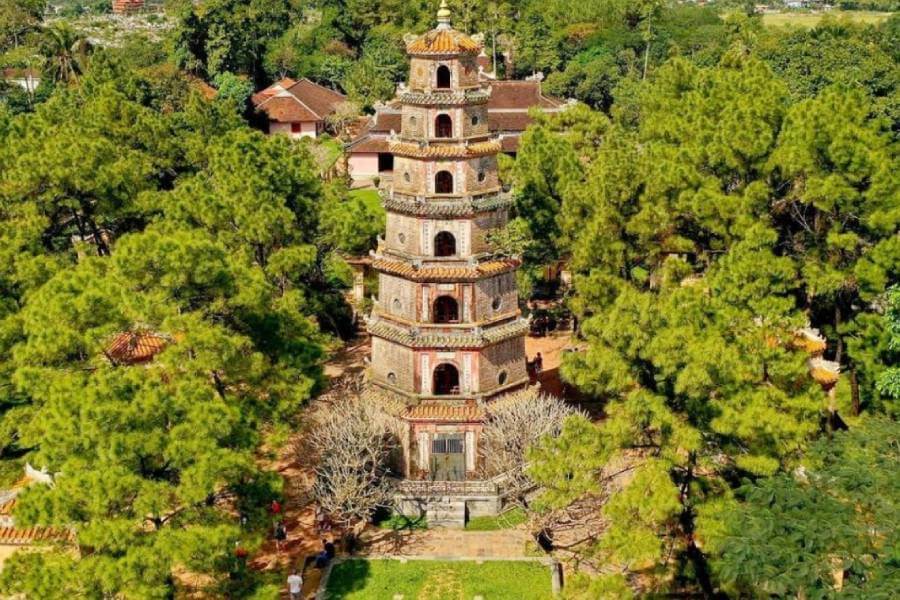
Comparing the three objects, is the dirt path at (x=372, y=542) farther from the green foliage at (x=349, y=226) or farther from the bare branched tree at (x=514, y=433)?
the green foliage at (x=349, y=226)

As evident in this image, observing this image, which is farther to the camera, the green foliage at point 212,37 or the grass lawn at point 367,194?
the green foliage at point 212,37

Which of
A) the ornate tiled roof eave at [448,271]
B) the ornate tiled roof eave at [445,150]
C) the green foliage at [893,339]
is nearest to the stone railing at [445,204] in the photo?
the ornate tiled roof eave at [445,150]

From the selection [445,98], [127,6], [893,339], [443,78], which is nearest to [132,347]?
[445,98]

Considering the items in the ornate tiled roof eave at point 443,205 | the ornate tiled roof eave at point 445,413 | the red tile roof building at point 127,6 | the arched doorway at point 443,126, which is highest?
the red tile roof building at point 127,6

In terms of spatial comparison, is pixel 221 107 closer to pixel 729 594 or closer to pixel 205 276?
pixel 205 276

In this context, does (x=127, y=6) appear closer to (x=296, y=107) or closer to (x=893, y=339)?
(x=296, y=107)

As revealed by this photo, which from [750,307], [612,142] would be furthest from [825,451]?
[612,142]

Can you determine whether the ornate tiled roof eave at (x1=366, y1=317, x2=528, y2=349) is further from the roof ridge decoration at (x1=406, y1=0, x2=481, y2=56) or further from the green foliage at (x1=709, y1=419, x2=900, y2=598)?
the green foliage at (x1=709, y1=419, x2=900, y2=598)

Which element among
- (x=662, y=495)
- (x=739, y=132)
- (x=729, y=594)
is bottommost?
(x=729, y=594)
